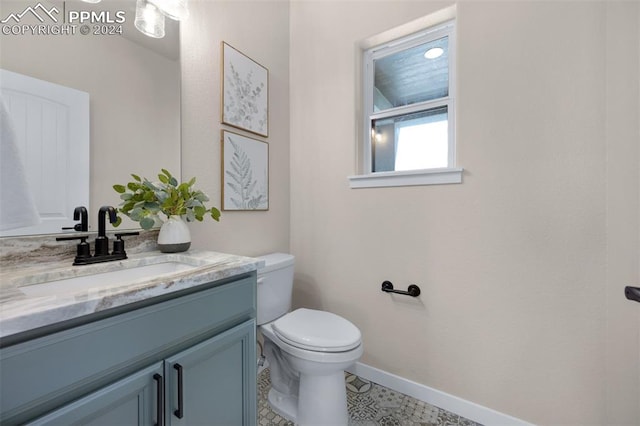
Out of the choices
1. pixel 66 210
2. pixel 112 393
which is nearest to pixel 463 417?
pixel 112 393

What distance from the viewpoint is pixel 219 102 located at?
5.02 feet

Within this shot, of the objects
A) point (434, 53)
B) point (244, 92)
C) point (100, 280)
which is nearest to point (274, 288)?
point (100, 280)

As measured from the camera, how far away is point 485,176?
1.37 metres

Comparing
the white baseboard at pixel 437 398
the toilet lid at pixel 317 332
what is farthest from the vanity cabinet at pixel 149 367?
the white baseboard at pixel 437 398

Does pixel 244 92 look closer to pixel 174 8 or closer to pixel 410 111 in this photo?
pixel 174 8

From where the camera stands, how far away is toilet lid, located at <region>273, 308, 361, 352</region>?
1.25m

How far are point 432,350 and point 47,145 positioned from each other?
1998mm

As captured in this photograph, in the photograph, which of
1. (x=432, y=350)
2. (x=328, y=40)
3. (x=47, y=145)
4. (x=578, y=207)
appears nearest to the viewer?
(x=47, y=145)

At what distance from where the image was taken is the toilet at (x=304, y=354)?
4.11ft

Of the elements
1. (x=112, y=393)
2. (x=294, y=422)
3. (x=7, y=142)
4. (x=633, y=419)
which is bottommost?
(x=294, y=422)

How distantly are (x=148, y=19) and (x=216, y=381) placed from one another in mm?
1547

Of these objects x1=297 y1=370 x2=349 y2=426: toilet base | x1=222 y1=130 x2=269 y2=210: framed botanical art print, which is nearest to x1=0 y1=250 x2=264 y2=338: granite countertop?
x1=222 y1=130 x2=269 y2=210: framed botanical art print

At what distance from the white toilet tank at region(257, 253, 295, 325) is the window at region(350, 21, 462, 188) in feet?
2.34

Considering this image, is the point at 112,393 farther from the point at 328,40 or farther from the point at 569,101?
the point at 328,40
